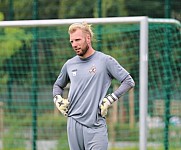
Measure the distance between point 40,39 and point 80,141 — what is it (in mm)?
4213

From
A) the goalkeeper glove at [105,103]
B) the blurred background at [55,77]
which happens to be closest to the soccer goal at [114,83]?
the blurred background at [55,77]

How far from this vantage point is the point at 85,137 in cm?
649

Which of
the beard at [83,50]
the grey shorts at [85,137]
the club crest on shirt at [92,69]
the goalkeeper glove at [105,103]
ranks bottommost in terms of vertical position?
the grey shorts at [85,137]

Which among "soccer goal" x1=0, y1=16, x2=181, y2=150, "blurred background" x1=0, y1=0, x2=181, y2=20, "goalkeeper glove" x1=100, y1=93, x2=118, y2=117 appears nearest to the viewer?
"goalkeeper glove" x1=100, y1=93, x2=118, y2=117

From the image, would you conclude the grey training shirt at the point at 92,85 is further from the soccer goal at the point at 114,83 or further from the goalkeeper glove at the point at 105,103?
the soccer goal at the point at 114,83

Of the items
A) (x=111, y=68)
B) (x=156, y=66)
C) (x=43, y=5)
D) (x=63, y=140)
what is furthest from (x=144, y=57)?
(x=43, y=5)

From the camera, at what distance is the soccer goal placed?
989 centimetres

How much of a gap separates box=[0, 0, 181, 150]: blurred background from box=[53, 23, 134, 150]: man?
3215 millimetres

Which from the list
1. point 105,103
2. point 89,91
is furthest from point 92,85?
point 105,103

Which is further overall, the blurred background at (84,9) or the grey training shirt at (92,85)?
the blurred background at (84,9)

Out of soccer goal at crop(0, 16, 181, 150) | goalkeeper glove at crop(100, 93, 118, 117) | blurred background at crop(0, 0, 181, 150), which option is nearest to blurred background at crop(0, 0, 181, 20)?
blurred background at crop(0, 0, 181, 150)

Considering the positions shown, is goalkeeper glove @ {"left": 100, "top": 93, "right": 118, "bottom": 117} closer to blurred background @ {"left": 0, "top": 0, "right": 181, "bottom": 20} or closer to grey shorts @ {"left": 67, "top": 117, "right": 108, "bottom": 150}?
grey shorts @ {"left": 67, "top": 117, "right": 108, "bottom": 150}

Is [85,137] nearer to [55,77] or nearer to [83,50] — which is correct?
[83,50]

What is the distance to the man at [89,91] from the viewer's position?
6.47 metres
